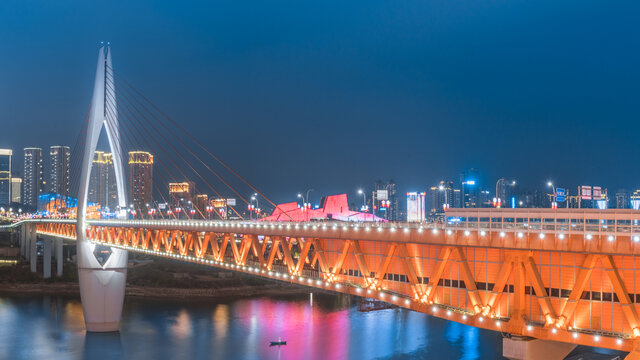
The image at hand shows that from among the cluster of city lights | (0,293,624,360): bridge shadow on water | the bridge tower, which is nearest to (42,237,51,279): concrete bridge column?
(0,293,624,360): bridge shadow on water

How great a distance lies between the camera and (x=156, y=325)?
148 ft

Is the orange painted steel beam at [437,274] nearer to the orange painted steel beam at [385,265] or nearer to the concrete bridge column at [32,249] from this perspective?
the orange painted steel beam at [385,265]

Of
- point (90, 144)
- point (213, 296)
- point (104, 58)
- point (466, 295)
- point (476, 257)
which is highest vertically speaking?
point (104, 58)

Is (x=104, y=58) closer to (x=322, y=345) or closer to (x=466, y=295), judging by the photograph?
(x=322, y=345)

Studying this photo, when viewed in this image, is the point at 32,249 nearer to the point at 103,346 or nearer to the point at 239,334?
the point at 103,346

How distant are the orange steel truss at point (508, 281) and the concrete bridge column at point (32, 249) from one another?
58.8 metres

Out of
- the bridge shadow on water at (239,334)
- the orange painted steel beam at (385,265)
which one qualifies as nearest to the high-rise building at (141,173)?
the bridge shadow on water at (239,334)

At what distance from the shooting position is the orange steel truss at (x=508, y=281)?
51.4 ft

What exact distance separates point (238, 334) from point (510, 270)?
2744 cm


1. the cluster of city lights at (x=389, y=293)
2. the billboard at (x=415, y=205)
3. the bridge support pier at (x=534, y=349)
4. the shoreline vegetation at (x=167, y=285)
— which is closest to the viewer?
the cluster of city lights at (x=389, y=293)

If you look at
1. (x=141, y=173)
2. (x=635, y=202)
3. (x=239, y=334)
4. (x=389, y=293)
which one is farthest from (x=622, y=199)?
(x=141, y=173)

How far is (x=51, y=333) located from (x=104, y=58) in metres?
19.7

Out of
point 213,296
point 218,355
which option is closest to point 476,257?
point 218,355

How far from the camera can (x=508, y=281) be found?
17.8m
